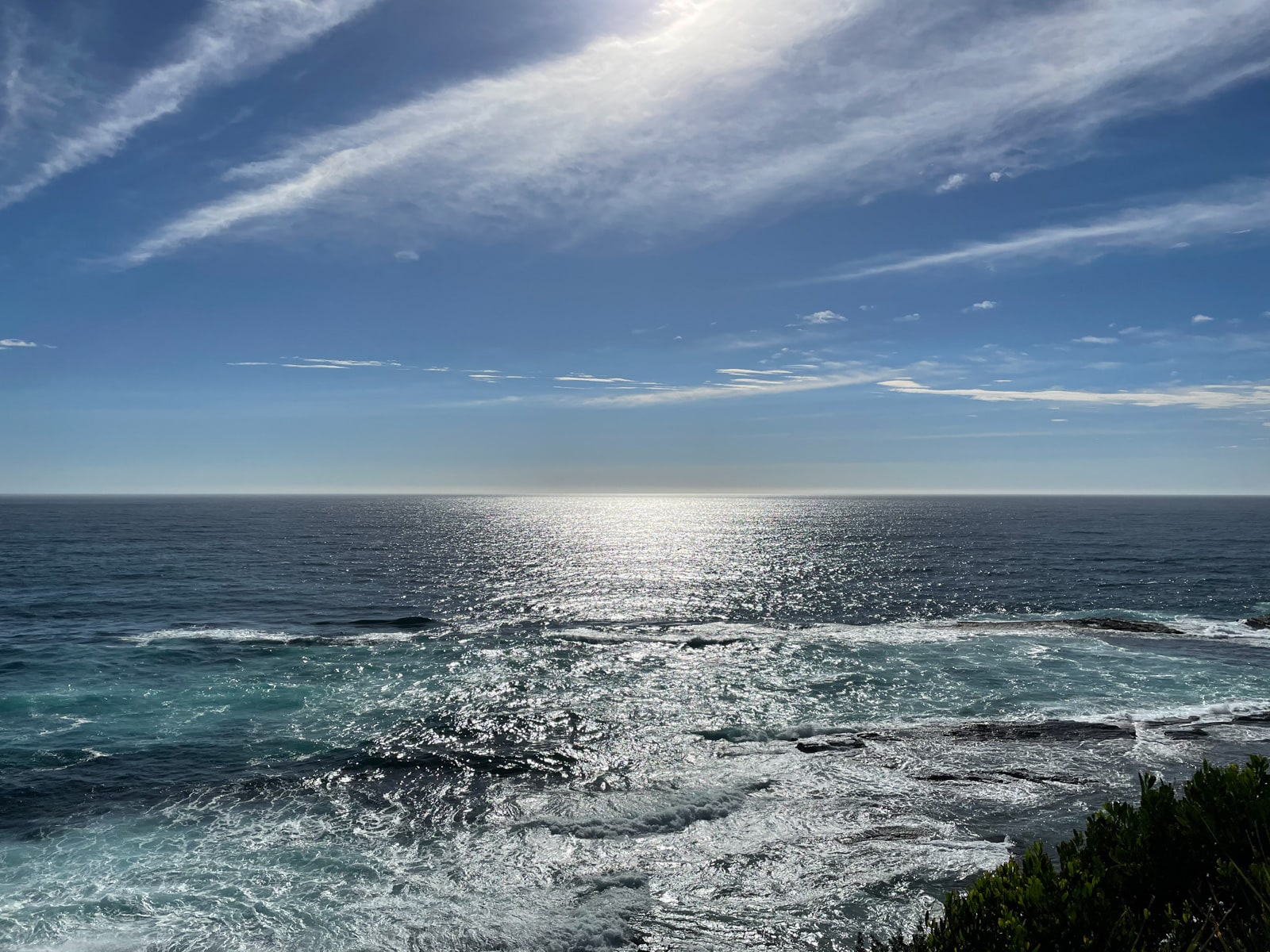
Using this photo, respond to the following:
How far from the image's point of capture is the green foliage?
10.4 meters

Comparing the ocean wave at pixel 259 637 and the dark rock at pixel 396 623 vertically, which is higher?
the ocean wave at pixel 259 637

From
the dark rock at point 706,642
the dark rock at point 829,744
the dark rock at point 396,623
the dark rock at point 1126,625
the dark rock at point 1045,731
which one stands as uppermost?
the dark rock at point 1126,625

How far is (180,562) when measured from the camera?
317ft

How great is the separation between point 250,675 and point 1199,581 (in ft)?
314

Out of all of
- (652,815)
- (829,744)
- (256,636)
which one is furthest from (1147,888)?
(256,636)

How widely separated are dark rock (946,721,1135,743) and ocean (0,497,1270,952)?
0.18 metres

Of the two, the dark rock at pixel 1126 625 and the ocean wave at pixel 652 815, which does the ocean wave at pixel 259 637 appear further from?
the dark rock at pixel 1126 625

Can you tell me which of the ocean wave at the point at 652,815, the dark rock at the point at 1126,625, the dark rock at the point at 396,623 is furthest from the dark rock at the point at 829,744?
the dark rock at the point at 396,623

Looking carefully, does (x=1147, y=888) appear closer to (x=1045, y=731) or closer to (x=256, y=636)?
(x=1045, y=731)

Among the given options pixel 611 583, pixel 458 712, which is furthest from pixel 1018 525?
pixel 458 712

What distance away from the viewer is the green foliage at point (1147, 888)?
410 inches

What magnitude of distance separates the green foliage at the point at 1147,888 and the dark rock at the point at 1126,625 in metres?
48.6

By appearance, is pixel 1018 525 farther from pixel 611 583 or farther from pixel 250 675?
pixel 250 675

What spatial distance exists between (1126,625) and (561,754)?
159 ft
